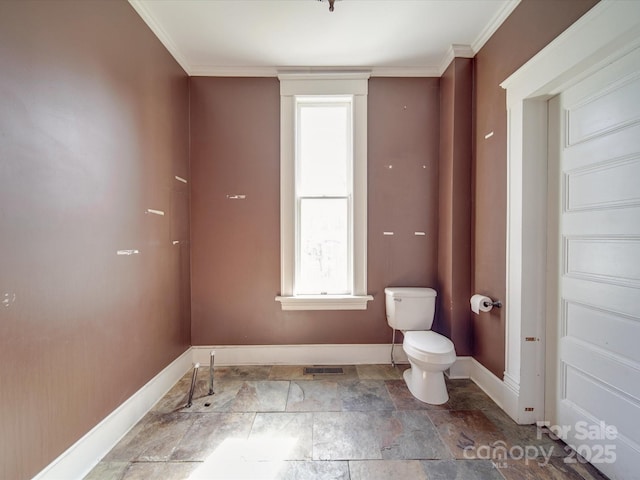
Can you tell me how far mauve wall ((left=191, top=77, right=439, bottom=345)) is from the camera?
93.4 inches

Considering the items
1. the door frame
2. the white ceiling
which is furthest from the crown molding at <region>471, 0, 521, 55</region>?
the door frame

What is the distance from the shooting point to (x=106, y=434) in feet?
4.74

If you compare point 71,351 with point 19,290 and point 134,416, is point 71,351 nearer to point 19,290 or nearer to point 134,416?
point 19,290

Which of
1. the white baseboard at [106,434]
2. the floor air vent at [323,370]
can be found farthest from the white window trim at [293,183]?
the white baseboard at [106,434]

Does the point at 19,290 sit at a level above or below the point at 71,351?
above

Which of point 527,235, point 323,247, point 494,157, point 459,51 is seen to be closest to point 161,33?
point 323,247

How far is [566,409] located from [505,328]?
49 centimetres

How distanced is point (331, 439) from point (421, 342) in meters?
0.90

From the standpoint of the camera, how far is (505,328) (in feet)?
5.85

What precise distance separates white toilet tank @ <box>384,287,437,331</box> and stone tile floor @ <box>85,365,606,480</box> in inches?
19.1

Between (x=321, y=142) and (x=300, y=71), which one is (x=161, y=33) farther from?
(x=321, y=142)

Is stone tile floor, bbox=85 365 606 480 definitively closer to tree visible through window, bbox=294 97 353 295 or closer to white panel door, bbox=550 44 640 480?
white panel door, bbox=550 44 640 480

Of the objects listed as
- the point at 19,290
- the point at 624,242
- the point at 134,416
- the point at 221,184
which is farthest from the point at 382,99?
the point at 134,416

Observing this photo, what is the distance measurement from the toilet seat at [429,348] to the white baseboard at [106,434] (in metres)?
1.86
